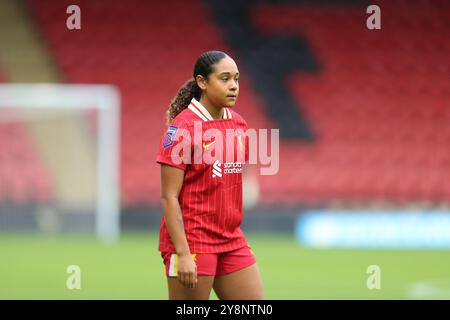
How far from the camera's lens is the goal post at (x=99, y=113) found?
1430 centimetres

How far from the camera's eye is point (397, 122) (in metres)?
16.1

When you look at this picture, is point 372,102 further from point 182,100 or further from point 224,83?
point 224,83

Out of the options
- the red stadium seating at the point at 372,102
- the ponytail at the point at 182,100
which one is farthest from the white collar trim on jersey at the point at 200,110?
the red stadium seating at the point at 372,102

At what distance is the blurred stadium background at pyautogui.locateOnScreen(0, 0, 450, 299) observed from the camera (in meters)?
14.7

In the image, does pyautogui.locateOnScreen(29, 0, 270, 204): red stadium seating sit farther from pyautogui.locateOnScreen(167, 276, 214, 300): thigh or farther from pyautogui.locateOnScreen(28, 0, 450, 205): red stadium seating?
pyautogui.locateOnScreen(167, 276, 214, 300): thigh

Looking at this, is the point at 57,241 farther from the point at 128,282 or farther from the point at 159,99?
the point at 128,282

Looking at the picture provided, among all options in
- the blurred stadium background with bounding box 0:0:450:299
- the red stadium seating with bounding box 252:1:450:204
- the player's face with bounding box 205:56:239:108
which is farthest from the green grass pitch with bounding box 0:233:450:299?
the player's face with bounding box 205:56:239:108

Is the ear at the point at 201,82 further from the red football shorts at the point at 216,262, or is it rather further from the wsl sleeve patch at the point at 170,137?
the red football shorts at the point at 216,262

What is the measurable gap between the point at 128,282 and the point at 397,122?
8485mm

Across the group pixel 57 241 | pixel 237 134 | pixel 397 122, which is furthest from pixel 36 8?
pixel 237 134

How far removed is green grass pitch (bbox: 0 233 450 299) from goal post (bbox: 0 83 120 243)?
1.62ft

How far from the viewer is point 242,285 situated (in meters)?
4.45

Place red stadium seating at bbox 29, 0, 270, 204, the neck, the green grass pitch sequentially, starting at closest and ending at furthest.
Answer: the neck, the green grass pitch, red stadium seating at bbox 29, 0, 270, 204

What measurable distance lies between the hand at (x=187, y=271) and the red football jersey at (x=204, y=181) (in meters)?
0.13
